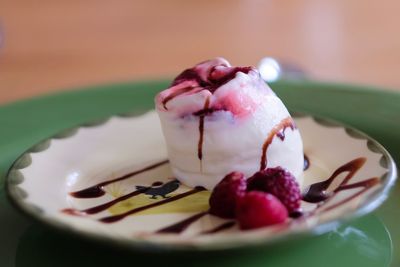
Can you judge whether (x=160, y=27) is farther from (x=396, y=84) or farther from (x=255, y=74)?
(x=255, y=74)

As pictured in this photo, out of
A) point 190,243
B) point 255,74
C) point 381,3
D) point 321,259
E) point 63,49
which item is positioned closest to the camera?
point 190,243

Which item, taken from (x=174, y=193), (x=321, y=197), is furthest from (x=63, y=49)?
(x=321, y=197)

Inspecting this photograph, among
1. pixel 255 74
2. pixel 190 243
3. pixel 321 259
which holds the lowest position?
pixel 321 259

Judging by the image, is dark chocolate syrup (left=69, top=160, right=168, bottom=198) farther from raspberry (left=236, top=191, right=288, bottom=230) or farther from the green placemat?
raspberry (left=236, top=191, right=288, bottom=230)

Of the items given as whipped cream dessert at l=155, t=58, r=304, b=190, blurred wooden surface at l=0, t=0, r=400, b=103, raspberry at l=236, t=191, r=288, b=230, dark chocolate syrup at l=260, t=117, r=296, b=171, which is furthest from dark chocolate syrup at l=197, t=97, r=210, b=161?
blurred wooden surface at l=0, t=0, r=400, b=103

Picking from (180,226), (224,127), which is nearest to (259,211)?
(180,226)

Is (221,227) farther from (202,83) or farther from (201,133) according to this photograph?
(202,83)

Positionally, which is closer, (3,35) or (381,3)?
(3,35)

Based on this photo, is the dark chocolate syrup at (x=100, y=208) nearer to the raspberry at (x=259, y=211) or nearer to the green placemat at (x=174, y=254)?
the green placemat at (x=174, y=254)
